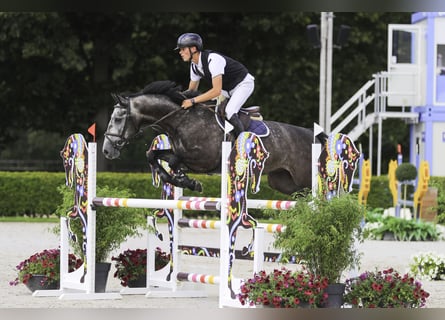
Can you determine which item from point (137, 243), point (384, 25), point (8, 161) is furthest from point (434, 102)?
point (8, 161)

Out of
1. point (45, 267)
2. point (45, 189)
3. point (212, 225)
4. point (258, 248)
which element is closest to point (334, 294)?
point (258, 248)

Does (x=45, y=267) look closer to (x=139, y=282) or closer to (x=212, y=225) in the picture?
(x=139, y=282)

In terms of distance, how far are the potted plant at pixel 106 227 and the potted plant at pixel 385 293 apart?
93.8 inches

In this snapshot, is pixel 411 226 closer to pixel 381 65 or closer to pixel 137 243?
pixel 137 243

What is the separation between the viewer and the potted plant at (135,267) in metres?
10.5

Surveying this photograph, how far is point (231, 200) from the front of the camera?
8.77 metres

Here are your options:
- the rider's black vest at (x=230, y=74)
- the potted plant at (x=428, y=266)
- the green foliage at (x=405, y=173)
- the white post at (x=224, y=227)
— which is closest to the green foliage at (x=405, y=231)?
the green foliage at (x=405, y=173)

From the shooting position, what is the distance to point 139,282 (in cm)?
1058

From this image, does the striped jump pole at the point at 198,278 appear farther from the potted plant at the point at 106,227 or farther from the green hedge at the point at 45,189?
the green hedge at the point at 45,189

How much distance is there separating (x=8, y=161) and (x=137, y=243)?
21.8m

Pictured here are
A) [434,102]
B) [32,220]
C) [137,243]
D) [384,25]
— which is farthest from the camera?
[384,25]

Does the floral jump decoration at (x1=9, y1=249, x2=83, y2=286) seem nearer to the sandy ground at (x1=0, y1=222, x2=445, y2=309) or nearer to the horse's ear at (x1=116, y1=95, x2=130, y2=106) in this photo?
the sandy ground at (x1=0, y1=222, x2=445, y2=309)

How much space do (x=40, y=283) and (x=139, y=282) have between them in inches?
35.8

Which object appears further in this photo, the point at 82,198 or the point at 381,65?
the point at 381,65
